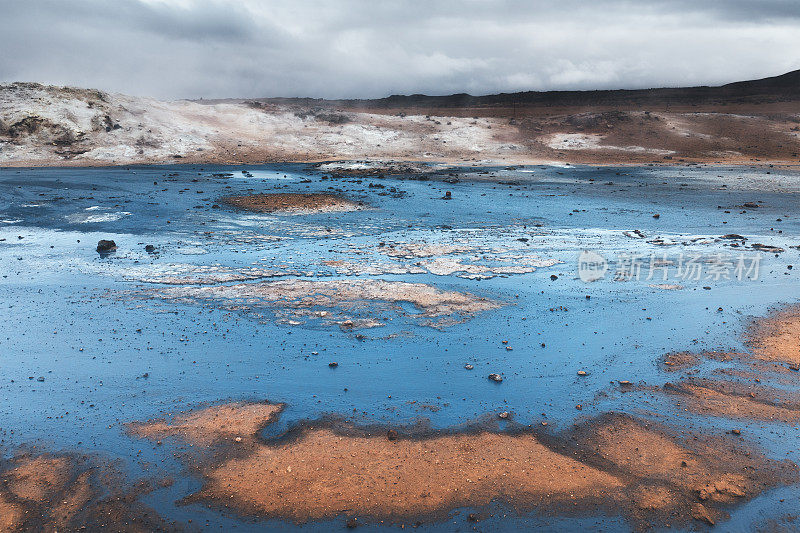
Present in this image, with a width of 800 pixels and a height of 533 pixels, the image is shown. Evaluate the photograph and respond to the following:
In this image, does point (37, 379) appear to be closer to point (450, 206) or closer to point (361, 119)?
point (450, 206)

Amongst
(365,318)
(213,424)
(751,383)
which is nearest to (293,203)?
(365,318)

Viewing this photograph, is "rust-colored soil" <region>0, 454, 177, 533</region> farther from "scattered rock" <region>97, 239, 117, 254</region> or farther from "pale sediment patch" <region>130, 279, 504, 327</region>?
"scattered rock" <region>97, 239, 117, 254</region>

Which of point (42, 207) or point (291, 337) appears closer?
point (291, 337)

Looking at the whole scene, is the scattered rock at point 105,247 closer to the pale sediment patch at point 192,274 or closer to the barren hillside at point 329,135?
the pale sediment patch at point 192,274

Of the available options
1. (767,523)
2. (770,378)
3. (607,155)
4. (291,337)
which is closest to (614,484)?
(767,523)

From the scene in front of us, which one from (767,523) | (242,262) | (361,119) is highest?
(361,119)

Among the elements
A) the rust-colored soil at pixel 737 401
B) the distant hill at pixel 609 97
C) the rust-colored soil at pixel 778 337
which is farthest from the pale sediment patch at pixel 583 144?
the distant hill at pixel 609 97

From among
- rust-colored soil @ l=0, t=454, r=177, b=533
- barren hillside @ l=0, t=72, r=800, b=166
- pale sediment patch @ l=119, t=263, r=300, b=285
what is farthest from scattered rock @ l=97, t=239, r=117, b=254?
barren hillside @ l=0, t=72, r=800, b=166
